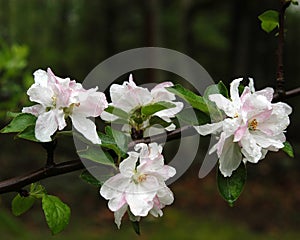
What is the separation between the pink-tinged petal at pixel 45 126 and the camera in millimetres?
434

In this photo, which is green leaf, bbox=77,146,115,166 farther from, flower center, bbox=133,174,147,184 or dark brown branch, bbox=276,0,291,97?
dark brown branch, bbox=276,0,291,97

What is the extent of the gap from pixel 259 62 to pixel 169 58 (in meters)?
1.59

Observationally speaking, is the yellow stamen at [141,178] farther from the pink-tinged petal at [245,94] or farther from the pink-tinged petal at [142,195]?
the pink-tinged petal at [245,94]

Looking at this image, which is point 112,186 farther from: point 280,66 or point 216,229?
point 216,229

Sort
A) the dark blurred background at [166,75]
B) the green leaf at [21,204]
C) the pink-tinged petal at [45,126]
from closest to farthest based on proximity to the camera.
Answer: the pink-tinged petal at [45,126], the green leaf at [21,204], the dark blurred background at [166,75]

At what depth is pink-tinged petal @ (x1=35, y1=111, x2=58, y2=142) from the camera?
0.43 meters

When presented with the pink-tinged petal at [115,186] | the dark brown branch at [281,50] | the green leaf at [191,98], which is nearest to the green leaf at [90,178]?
the pink-tinged petal at [115,186]

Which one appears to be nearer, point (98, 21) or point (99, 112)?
point (99, 112)

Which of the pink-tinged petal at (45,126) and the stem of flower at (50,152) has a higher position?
the pink-tinged petal at (45,126)

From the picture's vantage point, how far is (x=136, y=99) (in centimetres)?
51

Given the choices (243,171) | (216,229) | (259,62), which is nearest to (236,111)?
(243,171)

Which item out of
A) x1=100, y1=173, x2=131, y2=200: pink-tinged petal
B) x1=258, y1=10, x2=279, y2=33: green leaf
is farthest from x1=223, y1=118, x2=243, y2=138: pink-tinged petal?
x1=258, y1=10, x2=279, y2=33: green leaf

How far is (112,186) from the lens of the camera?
1.52ft

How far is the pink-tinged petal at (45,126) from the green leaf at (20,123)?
0.04 feet
